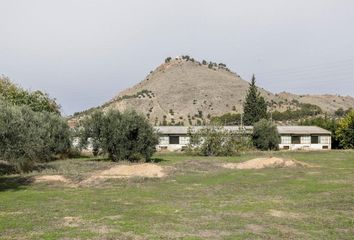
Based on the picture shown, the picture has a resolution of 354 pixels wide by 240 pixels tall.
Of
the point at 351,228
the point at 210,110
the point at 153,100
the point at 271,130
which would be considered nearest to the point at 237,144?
the point at 271,130

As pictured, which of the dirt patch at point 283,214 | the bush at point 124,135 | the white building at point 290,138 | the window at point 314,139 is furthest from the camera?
the window at point 314,139

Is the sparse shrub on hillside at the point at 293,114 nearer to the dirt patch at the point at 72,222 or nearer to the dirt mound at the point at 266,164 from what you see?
the dirt mound at the point at 266,164

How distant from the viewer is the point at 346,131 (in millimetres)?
72875

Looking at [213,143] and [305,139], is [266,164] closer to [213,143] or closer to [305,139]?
[213,143]

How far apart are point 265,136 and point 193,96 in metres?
64.4

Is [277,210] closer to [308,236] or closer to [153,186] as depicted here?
[308,236]

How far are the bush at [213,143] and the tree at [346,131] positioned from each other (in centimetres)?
2188

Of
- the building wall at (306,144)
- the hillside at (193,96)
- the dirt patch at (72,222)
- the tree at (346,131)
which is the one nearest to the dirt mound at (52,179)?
the dirt patch at (72,222)

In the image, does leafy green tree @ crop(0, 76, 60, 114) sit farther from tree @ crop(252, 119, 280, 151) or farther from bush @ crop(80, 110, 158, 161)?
tree @ crop(252, 119, 280, 151)

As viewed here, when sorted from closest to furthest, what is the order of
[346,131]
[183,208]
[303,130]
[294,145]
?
[183,208] → [346,131] → [294,145] → [303,130]

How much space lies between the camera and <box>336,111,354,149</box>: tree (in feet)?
233

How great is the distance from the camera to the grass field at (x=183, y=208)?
14406 mm

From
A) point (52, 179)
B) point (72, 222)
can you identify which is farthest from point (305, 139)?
point (72, 222)

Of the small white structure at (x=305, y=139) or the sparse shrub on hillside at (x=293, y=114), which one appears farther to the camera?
the sparse shrub on hillside at (x=293, y=114)
